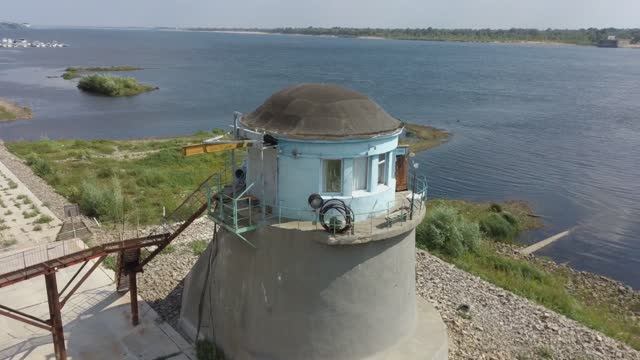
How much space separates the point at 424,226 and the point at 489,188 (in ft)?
50.8

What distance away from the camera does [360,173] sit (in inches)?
460

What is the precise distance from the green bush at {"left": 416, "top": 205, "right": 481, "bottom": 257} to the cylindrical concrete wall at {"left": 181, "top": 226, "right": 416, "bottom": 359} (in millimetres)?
10504

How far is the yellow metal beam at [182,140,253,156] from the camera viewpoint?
35.7ft

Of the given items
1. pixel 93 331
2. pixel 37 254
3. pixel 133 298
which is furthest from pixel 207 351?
pixel 37 254

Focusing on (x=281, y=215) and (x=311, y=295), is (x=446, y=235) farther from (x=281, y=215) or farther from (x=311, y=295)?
(x=281, y=215)

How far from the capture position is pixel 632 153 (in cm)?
4588

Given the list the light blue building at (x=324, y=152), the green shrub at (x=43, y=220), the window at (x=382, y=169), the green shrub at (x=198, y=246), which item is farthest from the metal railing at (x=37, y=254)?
the window at (x=382, y=169)

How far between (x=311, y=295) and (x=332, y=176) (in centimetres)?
257

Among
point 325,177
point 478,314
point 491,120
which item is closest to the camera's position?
point 325,177

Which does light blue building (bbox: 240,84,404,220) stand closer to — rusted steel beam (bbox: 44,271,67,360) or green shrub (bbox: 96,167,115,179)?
rusted steel beam (bbox: 44,271,67,360)

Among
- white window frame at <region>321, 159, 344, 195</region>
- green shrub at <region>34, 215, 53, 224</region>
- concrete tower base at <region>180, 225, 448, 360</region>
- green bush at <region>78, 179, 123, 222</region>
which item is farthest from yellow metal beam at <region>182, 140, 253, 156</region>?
green shrub at <region>34, 215, 53, 224</region>

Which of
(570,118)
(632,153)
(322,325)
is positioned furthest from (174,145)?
(570,118)

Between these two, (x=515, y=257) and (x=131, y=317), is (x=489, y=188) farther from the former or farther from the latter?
(x=131, y=317)

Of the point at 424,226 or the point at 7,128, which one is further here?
the point at 7,128
